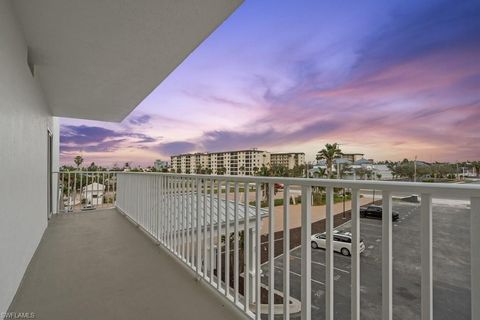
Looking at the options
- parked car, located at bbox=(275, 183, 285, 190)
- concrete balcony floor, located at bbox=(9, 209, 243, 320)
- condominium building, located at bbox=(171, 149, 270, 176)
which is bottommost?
concrete balcony floor, located at bbox=(9, 209, 243, 320)

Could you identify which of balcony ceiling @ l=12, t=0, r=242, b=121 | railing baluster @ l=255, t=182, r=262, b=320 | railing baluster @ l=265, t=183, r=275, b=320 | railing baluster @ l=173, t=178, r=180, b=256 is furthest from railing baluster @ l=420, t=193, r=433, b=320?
railing baluster @ l=173, t=178, r=180, b=256

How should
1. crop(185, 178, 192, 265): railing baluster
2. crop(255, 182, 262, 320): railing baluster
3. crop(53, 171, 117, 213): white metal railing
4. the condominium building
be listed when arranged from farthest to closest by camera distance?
the condominium building
crop(53, 171, 117, 213): white metal railing
crop(185, 178, 192, 265): railing baluster
crop(255, 182, 262, 320): railing baluster

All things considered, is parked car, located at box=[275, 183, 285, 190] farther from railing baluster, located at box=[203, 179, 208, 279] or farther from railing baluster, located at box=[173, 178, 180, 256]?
railing baluster, located at box=[173, 178, 180, 256]

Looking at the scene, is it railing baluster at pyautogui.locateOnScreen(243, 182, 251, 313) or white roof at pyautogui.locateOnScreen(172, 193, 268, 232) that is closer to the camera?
railing baluster at pyautogui.locateOnScreen(243, 182, 251, 313)

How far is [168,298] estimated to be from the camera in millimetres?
1952

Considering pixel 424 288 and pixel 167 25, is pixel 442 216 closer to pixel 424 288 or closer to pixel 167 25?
pixel 424 288

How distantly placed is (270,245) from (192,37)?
2172mm

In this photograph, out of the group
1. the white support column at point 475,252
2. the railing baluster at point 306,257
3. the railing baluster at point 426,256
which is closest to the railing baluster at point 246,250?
the railing baluster at point 306,257

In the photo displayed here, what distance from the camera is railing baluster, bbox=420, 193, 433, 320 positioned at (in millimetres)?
839

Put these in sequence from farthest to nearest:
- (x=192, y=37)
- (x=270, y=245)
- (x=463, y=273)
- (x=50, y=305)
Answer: (x=192, y=37) < (x=50, y=305) < (x=270, y=245) < (x=463, y=273)

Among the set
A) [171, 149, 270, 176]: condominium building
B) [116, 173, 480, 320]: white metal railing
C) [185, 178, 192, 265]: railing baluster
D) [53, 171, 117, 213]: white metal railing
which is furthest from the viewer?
[171, 149, 270, 176]: condominium building

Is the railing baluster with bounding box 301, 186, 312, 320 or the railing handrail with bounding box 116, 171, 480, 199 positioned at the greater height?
the railing handrail with bounding box 116, 171, 480, 199

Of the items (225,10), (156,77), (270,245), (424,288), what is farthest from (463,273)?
(156,77)

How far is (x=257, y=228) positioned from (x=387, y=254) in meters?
0.79
